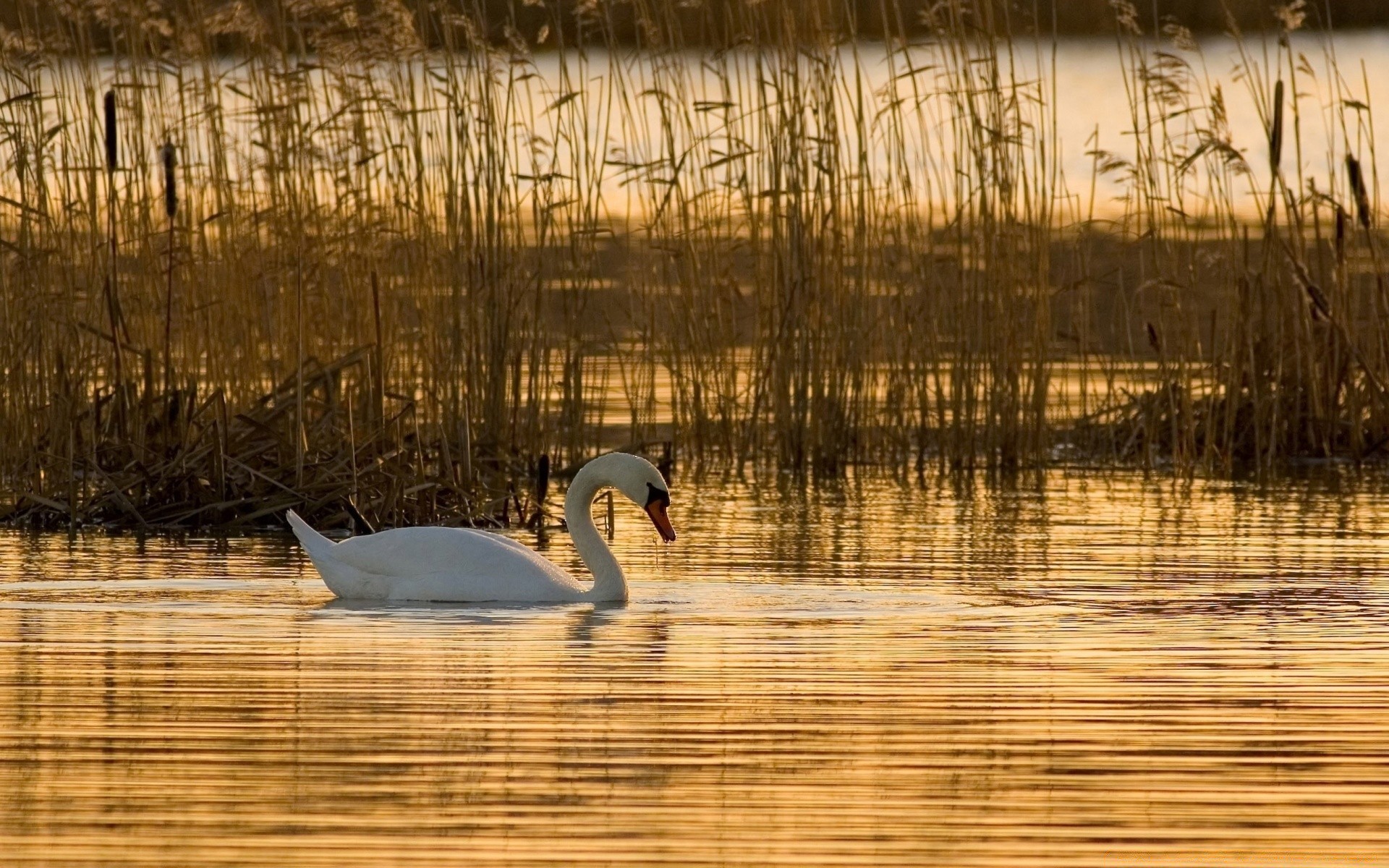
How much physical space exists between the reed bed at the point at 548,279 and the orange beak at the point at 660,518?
5.41ft

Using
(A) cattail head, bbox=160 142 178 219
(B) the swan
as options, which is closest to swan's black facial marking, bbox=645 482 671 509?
(B) the swan

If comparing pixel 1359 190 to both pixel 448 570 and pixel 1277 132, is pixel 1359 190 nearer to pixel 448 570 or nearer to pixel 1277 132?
pixel 1277 132

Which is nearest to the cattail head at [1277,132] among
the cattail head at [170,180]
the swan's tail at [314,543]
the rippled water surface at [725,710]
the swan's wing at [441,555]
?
the rippled water surface at [725,710]

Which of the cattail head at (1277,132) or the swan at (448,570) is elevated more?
the cattail head at (1277,132)

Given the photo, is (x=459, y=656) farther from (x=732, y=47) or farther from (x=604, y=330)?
(x=604, y=330)

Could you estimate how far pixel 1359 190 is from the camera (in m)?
12.8

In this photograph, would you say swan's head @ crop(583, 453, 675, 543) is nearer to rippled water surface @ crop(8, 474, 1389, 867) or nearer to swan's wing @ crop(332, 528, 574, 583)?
rippled water surface @ crop(8, 474, 1389, 867)

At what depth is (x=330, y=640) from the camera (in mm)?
7312

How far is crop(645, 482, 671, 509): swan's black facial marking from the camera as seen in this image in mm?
8875

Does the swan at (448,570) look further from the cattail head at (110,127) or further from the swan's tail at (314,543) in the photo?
the cattail head at (110,127)

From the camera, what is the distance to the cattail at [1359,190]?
1262cm

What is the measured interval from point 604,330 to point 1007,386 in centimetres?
514

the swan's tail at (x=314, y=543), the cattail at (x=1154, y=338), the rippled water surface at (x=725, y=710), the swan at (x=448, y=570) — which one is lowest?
the rippled water surface at (x=725, y=710)

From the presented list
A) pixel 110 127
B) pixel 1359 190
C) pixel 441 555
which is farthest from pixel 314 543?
pixel 1359 190
